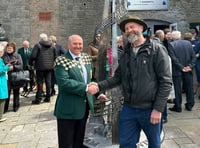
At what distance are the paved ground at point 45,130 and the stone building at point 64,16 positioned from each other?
7.51 meters

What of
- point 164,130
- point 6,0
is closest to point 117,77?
point 164,130

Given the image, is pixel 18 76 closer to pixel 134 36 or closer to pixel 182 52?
pixel 182 52

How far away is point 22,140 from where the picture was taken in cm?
534

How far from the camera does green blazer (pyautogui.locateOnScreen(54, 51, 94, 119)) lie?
11.5ft

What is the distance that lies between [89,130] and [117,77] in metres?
1.96

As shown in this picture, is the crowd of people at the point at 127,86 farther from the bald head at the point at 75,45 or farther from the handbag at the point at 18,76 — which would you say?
the handbag at the point at 18,76

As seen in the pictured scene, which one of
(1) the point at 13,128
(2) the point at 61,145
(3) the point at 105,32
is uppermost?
(3) the point at 105,32

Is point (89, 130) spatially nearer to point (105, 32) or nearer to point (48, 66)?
point (105, 32)

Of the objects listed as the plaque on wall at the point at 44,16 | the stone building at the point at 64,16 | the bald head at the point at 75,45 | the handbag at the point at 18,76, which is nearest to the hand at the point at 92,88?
the bald head at the point at 75,45

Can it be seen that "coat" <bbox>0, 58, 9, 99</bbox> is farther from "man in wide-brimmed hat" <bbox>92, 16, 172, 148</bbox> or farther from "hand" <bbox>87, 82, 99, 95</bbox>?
"man in wide-brimmed hat" <bbox>92, 16, 172, 148</bbox>

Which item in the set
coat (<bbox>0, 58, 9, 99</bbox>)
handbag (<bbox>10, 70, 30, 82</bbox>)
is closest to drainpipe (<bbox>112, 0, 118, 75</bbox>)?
coat (<bbox>0, 58, 9, 99</bbox>)

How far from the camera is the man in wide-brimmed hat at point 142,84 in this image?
125 inches

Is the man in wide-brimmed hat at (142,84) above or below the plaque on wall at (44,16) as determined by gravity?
below

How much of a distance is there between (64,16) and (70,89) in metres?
11.7
